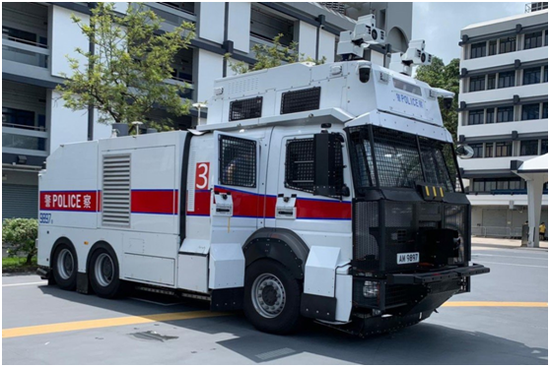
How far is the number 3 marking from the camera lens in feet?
30.2

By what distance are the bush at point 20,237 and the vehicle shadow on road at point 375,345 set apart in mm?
6822

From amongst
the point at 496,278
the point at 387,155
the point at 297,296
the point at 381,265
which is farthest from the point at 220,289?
the point at 496,278

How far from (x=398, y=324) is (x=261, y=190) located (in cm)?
279

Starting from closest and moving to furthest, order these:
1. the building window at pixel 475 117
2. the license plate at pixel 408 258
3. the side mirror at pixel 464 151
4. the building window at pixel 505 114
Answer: the license plate at pixel 408 258 < the side mirror at pixel 464 151 < the building window at pixel 505 114 < the building window at pixel 475 117

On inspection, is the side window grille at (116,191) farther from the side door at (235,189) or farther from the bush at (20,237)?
the bush at (20,237)

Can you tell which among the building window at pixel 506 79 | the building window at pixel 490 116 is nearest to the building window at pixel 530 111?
the building window at pixel 506 79

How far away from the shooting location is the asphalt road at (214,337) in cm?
729

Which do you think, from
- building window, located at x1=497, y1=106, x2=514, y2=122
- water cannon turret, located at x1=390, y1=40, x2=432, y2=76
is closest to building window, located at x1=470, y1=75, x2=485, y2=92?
building window, located at x1=497, y1=106, x2=514, y2=122

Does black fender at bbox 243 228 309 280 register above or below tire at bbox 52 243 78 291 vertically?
above

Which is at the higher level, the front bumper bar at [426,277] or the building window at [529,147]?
the building window at [529,147]

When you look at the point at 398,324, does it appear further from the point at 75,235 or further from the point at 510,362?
the point at 75,235

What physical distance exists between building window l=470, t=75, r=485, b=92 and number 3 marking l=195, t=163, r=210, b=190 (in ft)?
159

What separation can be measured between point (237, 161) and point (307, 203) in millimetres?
1311

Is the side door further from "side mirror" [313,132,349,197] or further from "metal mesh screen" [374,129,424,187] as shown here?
"metal mesh screen" [374,129,424,187]
